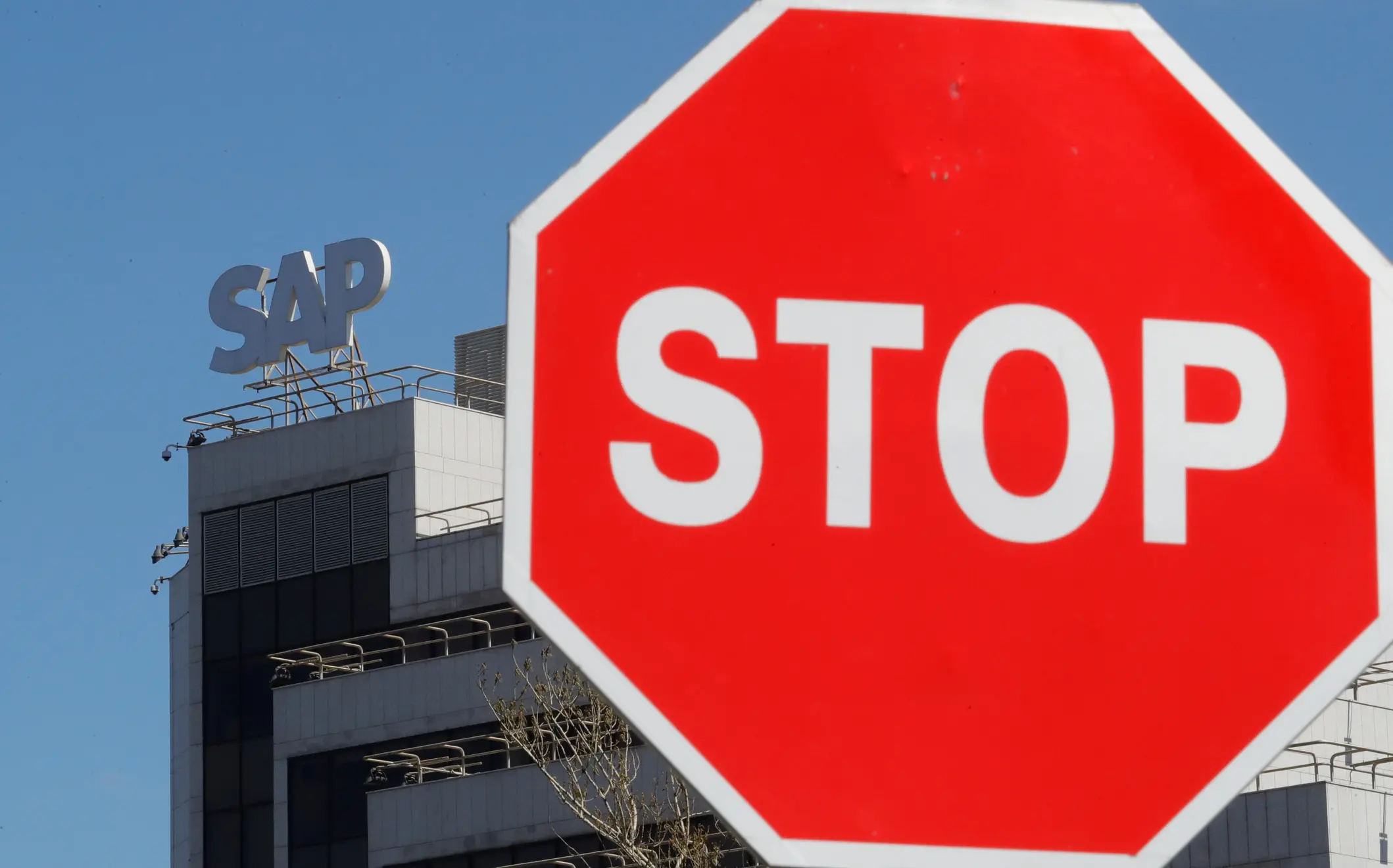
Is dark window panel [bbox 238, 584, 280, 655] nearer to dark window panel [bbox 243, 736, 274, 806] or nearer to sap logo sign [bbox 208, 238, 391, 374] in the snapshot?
dark window panel [bbox 243, 736, 274, 806]

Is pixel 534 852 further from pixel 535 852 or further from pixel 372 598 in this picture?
pixel 372 598

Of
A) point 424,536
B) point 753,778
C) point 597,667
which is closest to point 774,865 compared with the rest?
point 753,778

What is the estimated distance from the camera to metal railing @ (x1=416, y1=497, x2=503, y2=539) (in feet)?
180

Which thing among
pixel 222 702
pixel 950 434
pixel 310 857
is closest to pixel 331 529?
pixel 222 702

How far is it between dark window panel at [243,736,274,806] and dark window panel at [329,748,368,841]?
7.79 feet

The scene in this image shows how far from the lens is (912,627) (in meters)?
2.79

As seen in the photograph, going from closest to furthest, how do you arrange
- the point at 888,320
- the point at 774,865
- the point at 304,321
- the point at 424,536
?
the point at 774,865, the point at 888,320, the point at 424,536, the point at 304,321

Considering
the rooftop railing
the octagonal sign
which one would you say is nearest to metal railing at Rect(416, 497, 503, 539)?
the rooftop railing

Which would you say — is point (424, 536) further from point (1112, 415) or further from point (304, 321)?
point (1112, 415)

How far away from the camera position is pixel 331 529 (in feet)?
185

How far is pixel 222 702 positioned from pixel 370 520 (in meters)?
5.49

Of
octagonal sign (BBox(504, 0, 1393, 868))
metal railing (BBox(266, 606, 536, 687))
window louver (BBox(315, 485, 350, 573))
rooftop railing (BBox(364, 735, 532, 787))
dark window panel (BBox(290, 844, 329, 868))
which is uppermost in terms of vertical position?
window louver (BBox(315, 485, 350, 573))

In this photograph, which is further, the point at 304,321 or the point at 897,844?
the point at 304,321

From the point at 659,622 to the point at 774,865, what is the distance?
296 mm
